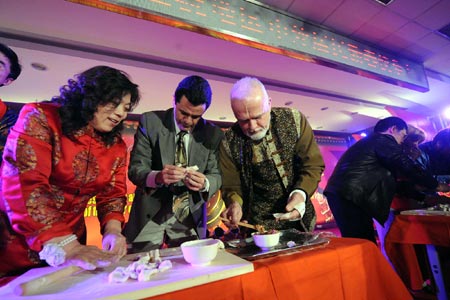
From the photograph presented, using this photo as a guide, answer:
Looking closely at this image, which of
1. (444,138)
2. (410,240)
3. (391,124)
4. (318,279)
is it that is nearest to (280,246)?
(318,279)

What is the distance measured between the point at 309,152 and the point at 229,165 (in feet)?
1.94

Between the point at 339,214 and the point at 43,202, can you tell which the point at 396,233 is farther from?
the point at 43,202

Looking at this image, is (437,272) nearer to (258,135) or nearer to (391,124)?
(391,124)

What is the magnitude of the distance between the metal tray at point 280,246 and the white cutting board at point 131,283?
0.14 m

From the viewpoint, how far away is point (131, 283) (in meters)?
0.74

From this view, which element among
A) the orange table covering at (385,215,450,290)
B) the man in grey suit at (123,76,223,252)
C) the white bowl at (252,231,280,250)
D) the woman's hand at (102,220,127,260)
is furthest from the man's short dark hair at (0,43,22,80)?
the orange table covering at (385,215,450,290)

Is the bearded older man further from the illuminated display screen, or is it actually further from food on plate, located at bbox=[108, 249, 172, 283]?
the illuminated display screen

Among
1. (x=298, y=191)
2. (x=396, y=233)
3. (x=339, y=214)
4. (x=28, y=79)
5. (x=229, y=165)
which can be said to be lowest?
(x=396, y=233)

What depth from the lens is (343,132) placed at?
8586mm

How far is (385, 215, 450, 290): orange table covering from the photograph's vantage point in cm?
203

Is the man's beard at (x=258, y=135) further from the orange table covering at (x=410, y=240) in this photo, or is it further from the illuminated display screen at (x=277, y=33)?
the orange table covering at (x=410, y=240)

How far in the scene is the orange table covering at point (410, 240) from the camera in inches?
80.0

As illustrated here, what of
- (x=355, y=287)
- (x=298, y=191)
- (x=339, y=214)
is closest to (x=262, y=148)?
(x=298, y=191)

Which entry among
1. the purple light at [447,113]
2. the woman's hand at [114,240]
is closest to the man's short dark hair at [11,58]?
the woman's hand at [114,240]
